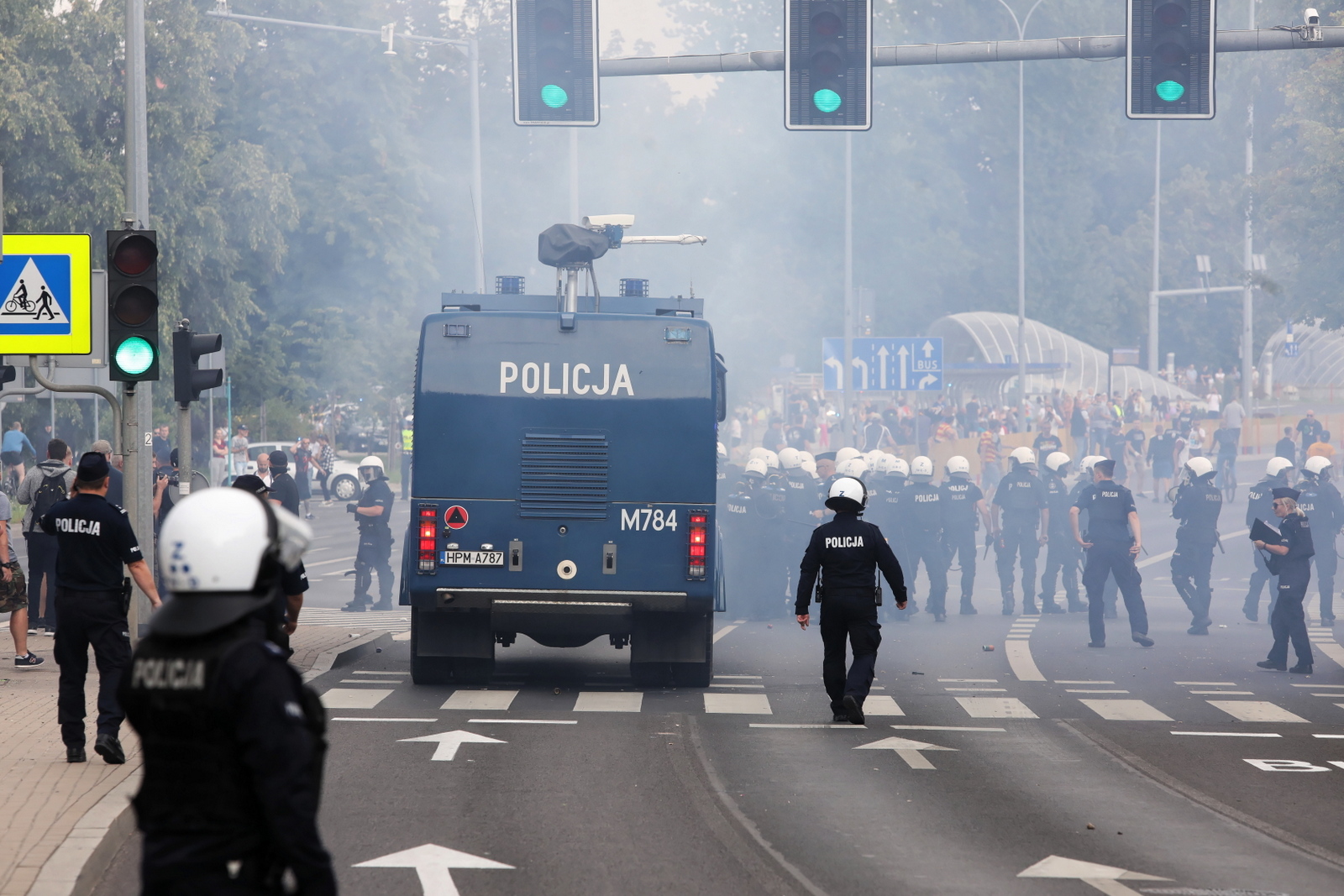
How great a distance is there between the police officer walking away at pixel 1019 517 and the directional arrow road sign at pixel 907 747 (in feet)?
34.2

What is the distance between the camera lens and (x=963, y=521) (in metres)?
20.7

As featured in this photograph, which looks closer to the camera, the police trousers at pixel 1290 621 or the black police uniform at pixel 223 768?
the black police uniform at pixel 223 768

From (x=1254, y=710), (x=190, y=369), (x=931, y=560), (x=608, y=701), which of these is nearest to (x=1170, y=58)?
(x=1254, y=710)

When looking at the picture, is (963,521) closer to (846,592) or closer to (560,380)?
(560,380)

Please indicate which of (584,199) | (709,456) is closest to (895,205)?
(584,199)

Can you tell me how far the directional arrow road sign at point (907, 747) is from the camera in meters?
10.0

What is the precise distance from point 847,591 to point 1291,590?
18.9 feet

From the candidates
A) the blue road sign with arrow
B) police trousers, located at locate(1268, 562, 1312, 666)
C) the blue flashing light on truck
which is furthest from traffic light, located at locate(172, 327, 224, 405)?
the blue road sign with arrow

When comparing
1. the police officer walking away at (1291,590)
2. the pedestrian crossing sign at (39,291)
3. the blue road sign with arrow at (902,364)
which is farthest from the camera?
the blue road sign with arrow at (902,364)

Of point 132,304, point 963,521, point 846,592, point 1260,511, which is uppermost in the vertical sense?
point 132,304

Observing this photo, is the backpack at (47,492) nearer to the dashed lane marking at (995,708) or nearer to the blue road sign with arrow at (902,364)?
the dashed lane marking at (995,708)

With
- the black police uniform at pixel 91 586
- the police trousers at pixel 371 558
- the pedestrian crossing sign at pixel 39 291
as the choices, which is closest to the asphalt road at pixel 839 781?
the black police uniform at pixel 91 586

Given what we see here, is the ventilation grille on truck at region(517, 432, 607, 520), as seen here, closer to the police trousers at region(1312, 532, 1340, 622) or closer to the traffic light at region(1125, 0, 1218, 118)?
the traffic light at region(1125, 0, 1218, 118)

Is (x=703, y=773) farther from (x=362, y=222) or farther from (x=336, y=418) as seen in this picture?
(x=336, y=418)
